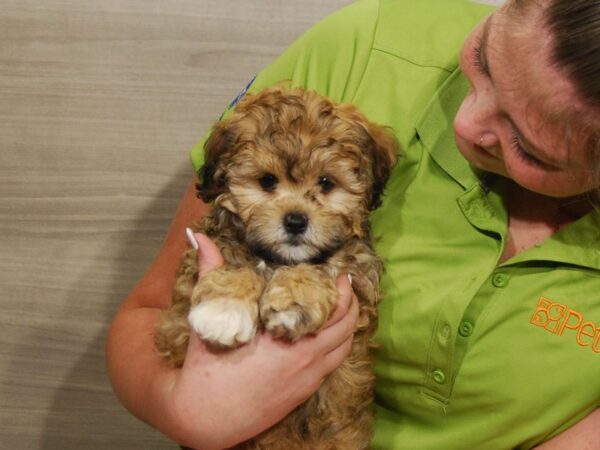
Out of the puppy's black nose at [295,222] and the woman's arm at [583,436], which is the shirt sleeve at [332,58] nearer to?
the puppy's black nose at [295,222]

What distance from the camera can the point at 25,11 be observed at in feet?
7.02

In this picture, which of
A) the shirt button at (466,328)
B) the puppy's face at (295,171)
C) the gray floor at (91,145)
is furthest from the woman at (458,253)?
the gray floor at (91,145)

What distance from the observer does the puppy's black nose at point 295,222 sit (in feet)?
4.47

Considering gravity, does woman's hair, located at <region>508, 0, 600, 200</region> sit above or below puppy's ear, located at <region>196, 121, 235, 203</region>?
above

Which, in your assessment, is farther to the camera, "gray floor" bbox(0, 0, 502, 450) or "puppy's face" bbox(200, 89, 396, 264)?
"gray floor" bbox(0, 0, 502, 450)

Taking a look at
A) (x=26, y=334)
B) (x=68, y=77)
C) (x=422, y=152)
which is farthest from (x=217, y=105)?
(x=26, y=334)

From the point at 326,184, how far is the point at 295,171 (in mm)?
85

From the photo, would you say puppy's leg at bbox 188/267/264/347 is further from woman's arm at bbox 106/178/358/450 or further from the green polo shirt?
the green polo shirt

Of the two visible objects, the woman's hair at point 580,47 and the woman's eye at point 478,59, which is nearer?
the woman's hair at point 580,47

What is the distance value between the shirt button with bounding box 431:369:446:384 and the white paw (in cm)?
44

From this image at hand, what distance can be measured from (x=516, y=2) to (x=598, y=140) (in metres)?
0.30

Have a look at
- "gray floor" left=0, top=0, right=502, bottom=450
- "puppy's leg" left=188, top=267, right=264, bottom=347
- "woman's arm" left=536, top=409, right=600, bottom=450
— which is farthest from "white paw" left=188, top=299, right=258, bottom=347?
"gray floor" left=0, top=0, right=502, bottom=450

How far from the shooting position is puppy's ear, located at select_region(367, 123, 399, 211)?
1.51 m

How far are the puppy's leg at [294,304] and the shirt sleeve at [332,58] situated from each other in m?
0.44
